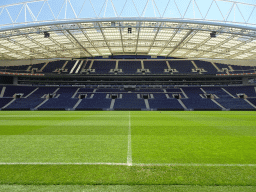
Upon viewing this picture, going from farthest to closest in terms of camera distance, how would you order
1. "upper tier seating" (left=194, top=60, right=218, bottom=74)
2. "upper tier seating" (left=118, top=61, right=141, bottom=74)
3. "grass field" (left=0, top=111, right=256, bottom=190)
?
"upper tier seating" (left=118, top=61, right=141, bottom=74) < "upper tier seating" (left=194, top=60, right=218, bottom=74) < "grass field" (left=0, top=111, right=256, bottom=190)

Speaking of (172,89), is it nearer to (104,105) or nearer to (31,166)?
(104,105)

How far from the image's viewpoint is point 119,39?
36.2 metres

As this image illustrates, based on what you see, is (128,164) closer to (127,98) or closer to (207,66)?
(127,98)

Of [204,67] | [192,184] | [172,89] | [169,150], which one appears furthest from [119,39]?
[192,184]

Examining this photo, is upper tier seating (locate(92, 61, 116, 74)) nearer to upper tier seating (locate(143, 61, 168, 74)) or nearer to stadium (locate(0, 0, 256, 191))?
stadium (locate(0, 0, 256, 191))

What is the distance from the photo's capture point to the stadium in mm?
3941

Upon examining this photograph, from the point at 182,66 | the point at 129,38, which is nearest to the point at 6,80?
the point at 129,38

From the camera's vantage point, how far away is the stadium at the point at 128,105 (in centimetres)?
394

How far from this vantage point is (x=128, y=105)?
125 ft

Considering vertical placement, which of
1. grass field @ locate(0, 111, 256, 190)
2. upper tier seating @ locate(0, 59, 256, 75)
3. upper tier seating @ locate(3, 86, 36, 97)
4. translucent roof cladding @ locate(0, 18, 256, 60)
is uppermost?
translucent roof cladding @ locate(0, 18, 256, 60)

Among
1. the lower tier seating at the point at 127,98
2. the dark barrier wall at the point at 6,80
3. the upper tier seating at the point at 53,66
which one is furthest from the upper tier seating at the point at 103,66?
the dark barrier wall at the point at 6,80

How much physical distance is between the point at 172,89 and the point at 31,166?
46.4m

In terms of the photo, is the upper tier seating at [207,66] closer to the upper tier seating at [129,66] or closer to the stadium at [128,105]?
the stadium at [128,105]

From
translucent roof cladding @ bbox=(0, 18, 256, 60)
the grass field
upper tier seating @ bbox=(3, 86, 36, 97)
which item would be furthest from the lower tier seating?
the grass field
